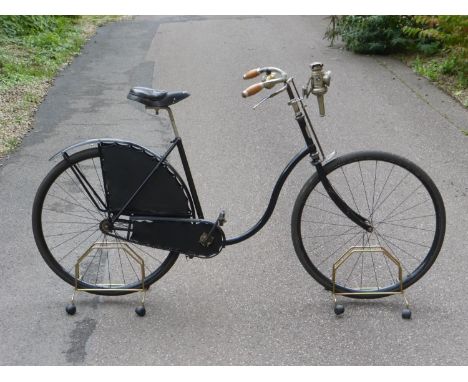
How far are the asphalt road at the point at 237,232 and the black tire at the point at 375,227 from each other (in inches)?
6.9

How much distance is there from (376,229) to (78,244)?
237cm

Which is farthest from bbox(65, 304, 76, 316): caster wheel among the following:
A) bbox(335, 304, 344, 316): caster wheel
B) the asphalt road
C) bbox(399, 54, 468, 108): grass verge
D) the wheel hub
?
bbox(399, 54, 468, 108): grass verge

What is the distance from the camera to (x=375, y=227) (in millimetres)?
5488

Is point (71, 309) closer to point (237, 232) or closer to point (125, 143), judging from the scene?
point (125, 143)

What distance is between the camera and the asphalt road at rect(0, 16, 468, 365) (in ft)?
12.8

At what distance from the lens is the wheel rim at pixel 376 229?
4.38 m

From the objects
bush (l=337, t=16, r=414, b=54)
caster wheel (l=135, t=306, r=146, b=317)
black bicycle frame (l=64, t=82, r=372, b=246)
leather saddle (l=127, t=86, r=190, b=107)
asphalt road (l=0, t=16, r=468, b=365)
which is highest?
leather saddle (l=127, t=86, r=190, b=107)

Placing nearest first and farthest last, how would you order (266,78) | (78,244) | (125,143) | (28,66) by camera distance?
(266,78) < (125,143) < (78,244) < (28,66)

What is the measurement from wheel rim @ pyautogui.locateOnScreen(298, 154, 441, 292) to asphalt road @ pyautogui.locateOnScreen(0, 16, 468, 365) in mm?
172

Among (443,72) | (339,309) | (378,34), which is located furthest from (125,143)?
(378,34)

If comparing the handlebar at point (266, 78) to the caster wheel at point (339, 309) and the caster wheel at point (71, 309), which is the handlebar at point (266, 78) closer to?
the caster wheel at point (339, 309)

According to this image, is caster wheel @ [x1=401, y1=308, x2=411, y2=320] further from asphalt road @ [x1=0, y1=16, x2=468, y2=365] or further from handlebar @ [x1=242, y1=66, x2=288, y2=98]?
handlebar @ [x1=242, y1=66, x2=288, y2=98]

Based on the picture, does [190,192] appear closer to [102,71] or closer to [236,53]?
[102,71]

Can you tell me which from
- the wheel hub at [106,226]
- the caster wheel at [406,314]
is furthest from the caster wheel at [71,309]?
the caster wheel at [406,314]
